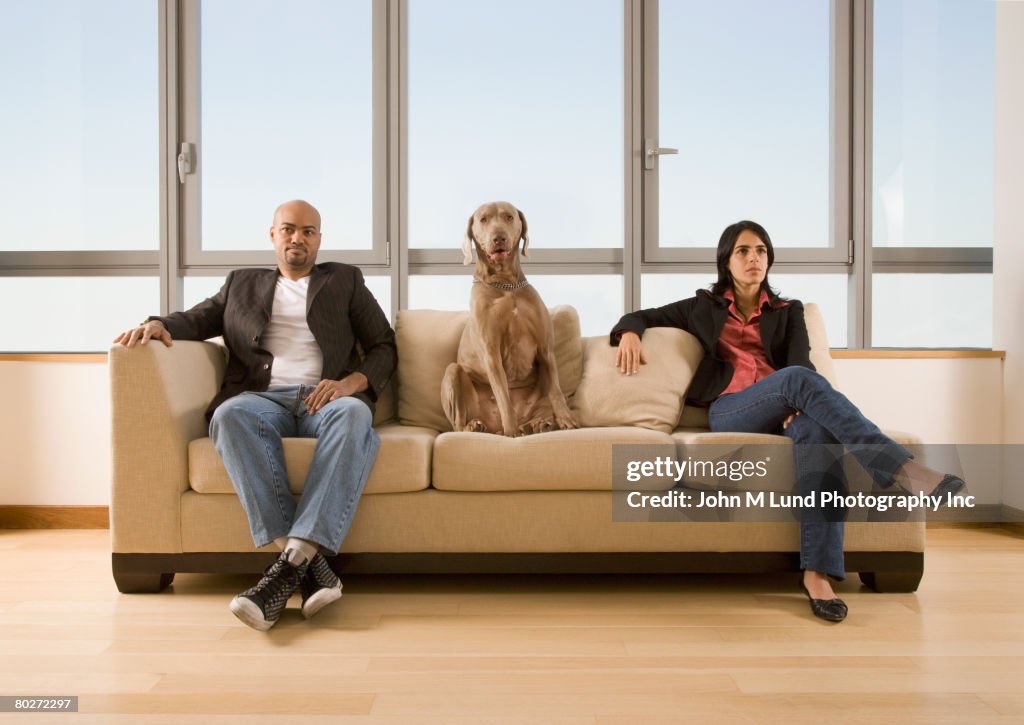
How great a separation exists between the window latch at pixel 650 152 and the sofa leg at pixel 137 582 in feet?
8.35

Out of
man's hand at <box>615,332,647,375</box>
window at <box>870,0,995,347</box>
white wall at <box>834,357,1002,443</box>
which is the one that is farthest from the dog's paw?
window at <box>870,0,995,347</box>

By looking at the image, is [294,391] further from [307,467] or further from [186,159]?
[186,159]

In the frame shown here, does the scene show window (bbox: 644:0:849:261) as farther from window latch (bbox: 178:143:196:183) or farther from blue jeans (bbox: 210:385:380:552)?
window latch (bbox: 178:143:196:183)

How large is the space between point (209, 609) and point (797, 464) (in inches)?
64.3

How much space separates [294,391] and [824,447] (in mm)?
1569

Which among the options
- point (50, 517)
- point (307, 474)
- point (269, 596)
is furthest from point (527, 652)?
point (50, 517)

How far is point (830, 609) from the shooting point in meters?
1.92

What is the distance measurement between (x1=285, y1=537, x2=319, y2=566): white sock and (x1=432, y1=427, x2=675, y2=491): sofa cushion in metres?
0.39

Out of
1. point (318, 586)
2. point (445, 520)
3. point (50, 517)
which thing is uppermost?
point (445, 520)

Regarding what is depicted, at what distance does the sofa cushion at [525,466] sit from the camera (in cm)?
213

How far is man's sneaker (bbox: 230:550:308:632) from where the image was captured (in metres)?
1.78

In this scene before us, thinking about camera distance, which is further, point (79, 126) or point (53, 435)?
point (79, 126)

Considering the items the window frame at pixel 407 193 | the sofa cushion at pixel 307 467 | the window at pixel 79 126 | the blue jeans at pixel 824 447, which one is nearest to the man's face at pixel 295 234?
the sofa cushion at pixel 307 467

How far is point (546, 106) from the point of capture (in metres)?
3.49
